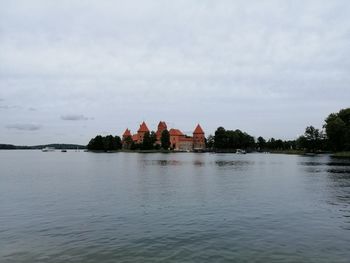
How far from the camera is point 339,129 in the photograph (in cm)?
14525

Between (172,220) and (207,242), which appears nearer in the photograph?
(207,242)

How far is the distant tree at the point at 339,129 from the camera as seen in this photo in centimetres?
14500

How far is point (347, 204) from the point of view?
33.3 metres

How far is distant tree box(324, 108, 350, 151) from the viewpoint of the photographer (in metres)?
145

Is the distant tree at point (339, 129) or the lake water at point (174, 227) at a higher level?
the distant tree at point (339, 129)

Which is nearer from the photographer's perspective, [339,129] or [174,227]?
[174,227]

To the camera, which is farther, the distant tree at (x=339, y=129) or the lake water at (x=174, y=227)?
the distant tree at (x=339, y=129)

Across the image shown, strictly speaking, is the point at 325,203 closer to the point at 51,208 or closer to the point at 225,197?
the point at 225,197

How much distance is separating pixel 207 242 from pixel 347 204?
19.3 m

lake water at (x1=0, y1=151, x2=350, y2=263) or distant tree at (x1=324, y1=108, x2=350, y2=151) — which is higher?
distant tree at (x1=324, y1=108, x2=350, y2=151)

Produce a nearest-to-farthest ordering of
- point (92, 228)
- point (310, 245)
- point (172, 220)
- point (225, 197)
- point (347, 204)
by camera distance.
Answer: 1. point (310, 245)
2. point (92, 228)
3. point (172, 220)
4. point (347, 204)
5. point (225, 197)

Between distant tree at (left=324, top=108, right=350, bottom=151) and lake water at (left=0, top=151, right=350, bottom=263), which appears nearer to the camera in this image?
lake water at (left=0, top=151, right=350, bottom=263)

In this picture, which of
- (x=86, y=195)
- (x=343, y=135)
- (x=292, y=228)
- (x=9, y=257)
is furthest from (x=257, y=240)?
(x=343, y=135)

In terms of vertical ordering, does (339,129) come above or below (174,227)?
above
